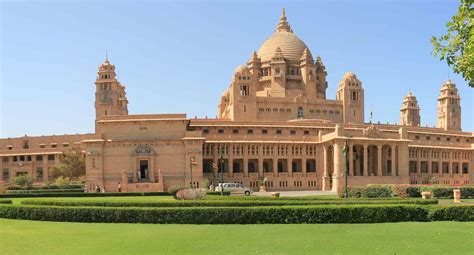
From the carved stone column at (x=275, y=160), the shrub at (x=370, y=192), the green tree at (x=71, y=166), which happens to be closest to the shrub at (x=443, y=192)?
the shrub at (x=370, y=192)

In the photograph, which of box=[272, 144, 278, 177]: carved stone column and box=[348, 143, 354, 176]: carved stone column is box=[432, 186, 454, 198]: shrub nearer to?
box=[348, 143, 354, 176]: carved stone column

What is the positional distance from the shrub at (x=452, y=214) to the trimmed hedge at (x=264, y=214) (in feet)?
1.33

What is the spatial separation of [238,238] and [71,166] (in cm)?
6426

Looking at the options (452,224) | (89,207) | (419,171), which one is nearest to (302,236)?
(452,224)

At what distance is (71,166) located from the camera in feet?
267

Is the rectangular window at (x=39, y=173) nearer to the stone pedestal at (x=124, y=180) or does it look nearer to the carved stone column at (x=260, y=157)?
the stone pedestal at (x=124, y=180)

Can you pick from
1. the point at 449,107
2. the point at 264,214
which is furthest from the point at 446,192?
the point at 449,107

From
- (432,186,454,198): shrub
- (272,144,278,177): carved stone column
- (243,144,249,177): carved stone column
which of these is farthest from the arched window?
(432,186,454,198): shrub

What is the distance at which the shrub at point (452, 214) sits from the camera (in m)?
27.1

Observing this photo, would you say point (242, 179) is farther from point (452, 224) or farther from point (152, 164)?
point (452, 224)

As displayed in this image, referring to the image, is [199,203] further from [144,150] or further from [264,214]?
[144,150]

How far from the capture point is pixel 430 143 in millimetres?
84688

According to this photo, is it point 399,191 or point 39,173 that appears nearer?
point 399,191

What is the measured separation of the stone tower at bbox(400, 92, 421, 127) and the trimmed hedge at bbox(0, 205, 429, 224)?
295ft
